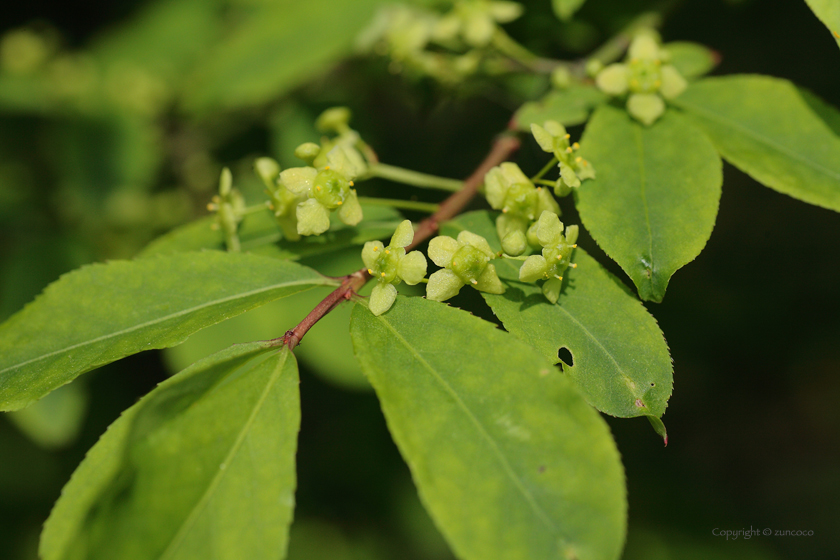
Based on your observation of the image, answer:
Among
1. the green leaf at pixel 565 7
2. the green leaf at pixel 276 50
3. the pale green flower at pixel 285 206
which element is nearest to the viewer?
the pale green flower at pixel 285 206

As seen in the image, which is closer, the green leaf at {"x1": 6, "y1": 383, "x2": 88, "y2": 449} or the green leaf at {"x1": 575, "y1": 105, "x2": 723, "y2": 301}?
the green leaf at {"x1": 575, "y1": 105, "x2": 723, "y2": 301}

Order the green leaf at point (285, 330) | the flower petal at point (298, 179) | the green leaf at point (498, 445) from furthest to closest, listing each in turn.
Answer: the green leaf at point (285, 330) → the flower petal at point (298, 179) → the green leaf at point (498, 445)

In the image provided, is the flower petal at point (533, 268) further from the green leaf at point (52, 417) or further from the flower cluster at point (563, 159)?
the green leaf at point (52, 417)

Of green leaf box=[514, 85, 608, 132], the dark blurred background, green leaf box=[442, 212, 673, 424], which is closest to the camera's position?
green leaf box=[442, 212, 673, 424]

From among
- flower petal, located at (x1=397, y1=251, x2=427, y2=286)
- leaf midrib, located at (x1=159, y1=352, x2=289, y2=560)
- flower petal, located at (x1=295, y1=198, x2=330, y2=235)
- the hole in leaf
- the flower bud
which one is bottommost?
the hole in leaf

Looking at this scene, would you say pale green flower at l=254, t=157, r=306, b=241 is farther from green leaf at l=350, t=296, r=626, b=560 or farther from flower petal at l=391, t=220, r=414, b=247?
green leaf at l=350, t=296, r=626, b=560

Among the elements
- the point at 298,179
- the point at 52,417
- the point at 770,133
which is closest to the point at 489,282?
the point at 298,179

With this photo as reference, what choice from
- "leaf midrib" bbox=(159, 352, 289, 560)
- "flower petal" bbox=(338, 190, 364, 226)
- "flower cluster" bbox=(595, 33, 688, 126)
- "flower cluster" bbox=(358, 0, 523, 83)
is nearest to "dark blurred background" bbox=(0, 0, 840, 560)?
"flower cluster" bbox=(358, 0, 523, 83)

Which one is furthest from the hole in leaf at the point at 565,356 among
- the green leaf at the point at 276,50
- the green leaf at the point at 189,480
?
the green leaf at the point at 276,50
